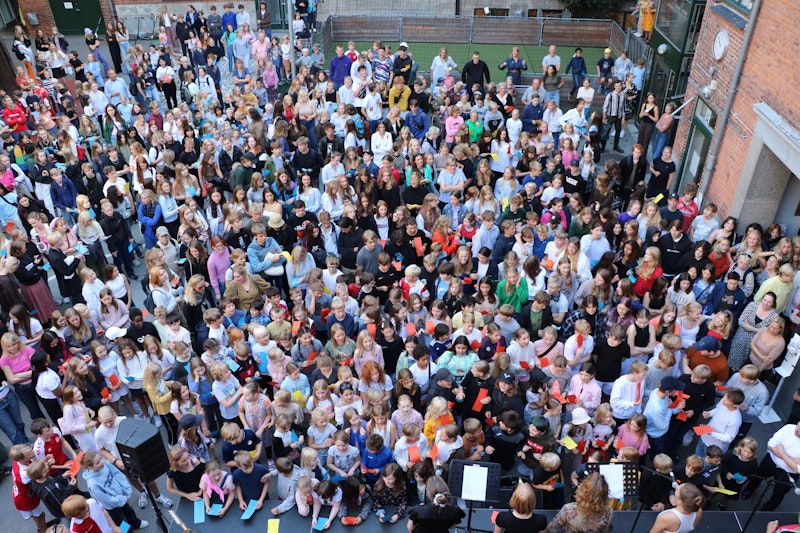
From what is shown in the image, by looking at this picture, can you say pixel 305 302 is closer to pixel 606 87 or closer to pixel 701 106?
pixel 701 106

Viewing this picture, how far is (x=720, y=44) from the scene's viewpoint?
1062 cm

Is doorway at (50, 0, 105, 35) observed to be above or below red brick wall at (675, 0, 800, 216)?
below

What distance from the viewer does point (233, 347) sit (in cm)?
759

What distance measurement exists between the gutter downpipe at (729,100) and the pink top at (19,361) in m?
10.5

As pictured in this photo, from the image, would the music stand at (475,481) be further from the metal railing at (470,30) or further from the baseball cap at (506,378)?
the metal railing at (470,30)

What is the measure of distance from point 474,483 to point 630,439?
1994 mm

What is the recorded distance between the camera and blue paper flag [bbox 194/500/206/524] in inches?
252

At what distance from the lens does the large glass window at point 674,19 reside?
13391 millimetres

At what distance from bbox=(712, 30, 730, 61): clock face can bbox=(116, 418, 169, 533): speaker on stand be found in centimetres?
1010

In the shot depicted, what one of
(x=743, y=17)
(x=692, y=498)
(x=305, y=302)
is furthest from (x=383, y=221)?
(x=743, y=17)

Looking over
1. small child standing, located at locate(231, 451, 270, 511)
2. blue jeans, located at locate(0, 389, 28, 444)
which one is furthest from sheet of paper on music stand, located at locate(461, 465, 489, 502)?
blue jeans, located at locate(0, 389, 28, 444)

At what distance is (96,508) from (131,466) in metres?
0.52

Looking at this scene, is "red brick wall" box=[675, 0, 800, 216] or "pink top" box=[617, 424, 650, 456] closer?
"pink top" box=[617, 424, 650, 456]

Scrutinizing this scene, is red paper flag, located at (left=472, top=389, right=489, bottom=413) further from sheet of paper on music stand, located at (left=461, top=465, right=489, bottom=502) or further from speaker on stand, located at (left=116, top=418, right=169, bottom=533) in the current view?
speaker on stand, located at (left=116, top=418, right=169, bottom=533)
